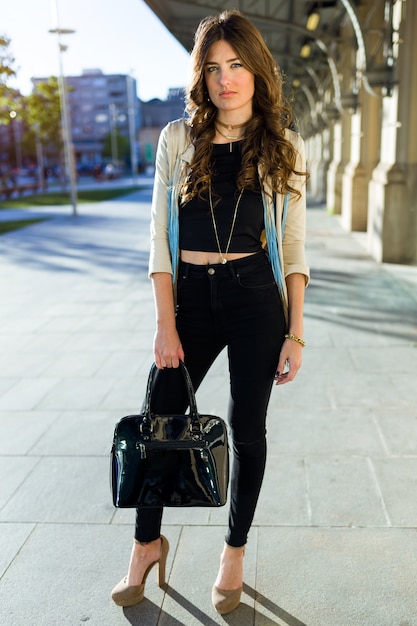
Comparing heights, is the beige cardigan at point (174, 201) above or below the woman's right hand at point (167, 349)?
above

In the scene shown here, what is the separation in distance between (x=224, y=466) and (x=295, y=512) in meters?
0.99

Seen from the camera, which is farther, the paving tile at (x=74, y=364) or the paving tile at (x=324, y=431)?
the paving tile at (x=74, y=364)

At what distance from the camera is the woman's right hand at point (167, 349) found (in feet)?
7.50

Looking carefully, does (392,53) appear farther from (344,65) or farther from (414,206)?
(344,65)

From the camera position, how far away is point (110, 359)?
5695 millimetres

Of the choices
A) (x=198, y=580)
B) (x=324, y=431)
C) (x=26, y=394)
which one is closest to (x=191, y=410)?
(x=198, y=580)

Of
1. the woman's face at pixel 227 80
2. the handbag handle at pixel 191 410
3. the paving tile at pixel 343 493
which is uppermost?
the woman's face at pixel 227 80

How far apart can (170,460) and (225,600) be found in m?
0.61

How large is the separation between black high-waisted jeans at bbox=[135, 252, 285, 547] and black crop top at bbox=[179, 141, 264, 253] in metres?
0.07

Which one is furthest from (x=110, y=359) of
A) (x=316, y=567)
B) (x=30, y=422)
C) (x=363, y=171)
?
(x=363, y=171)

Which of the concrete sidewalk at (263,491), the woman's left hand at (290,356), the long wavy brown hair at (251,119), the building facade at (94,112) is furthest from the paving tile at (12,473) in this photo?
the building facade at (94,112)

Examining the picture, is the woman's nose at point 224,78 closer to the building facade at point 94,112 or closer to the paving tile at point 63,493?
the paving tile at point 63,493

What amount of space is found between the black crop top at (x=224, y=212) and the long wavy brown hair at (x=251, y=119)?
0.04 m

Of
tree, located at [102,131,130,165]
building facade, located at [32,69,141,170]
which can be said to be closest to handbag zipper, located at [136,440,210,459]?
tree, located at [102,131,130,165]
